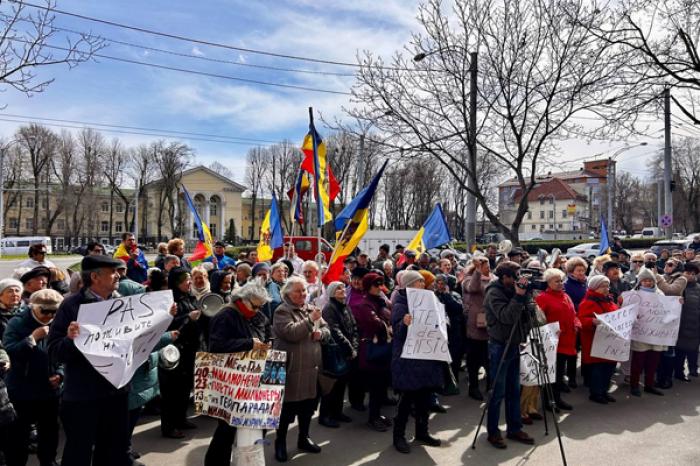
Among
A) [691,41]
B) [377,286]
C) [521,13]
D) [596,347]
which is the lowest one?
[596,347]

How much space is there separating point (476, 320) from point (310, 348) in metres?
2.96

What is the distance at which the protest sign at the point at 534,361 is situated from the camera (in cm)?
550

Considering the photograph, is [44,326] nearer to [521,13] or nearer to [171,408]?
[171,408]

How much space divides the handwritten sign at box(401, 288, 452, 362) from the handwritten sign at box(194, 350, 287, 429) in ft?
4.95

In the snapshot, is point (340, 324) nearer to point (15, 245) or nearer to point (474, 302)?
point (474, 302)

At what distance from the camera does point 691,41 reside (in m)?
8.34

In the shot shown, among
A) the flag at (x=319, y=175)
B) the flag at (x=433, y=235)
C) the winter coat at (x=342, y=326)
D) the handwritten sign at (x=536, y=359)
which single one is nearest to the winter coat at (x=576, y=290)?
the handwritten sign at (x=536, y=359)

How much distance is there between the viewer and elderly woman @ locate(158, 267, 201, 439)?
536 cm

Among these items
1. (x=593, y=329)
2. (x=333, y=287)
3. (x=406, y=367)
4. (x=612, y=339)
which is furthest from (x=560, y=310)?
(x=333, y=287)

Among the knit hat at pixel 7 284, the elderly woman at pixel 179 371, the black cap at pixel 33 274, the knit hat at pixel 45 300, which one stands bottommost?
the elderly woman at pixel 179 371

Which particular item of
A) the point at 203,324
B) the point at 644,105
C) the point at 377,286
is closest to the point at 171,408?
the point at 203,324

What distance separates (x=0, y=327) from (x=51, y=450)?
1.18 m

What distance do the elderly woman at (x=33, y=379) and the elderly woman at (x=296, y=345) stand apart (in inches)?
74.6

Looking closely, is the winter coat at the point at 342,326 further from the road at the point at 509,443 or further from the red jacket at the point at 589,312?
the red jacket at the point at 589,312
